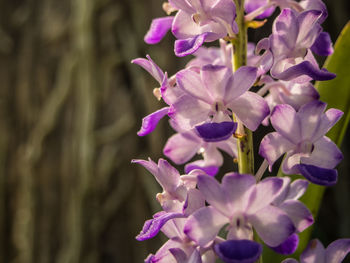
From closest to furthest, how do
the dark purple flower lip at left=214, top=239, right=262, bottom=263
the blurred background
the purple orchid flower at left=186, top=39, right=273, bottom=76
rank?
1. the dark purple flower lip at left=214, top=239, right=262, bottom=263
2. the purple orchid flower at left=186, top=39, right=273, bottom=76
3. the blurred background

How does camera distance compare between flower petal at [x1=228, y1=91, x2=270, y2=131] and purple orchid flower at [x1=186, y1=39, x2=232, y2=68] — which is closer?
flower petal at [x1=228, y1=91, x2=270, y2=131]

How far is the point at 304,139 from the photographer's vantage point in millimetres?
433

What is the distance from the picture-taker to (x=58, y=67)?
6.41ft

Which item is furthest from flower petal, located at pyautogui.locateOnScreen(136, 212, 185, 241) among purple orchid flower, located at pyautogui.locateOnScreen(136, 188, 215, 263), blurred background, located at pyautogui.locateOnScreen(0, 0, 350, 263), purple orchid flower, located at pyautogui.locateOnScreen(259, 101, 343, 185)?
blurred background, located at pyautogui.locateOnScreen(0, 0, 350, 263)

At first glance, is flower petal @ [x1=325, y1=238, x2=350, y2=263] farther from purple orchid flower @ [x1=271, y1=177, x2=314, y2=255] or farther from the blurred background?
the blurred background

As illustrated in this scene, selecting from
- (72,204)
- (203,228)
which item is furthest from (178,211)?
(72,204)

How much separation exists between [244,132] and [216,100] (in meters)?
0.06

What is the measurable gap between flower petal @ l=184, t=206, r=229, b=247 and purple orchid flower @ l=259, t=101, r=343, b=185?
8 cm

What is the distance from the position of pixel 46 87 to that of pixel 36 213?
1.74ft

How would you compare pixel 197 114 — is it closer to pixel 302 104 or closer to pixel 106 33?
pixel 302 104

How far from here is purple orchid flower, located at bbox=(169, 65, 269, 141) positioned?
413 mm

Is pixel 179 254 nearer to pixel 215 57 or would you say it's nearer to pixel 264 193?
pixel 264 193

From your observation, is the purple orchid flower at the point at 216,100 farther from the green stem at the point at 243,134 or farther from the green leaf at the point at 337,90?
the green leaf at the point at 337,90

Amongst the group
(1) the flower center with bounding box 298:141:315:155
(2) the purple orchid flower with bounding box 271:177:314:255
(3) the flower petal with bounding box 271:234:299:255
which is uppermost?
(1) the flower center with bounding box 298:141:315:155
